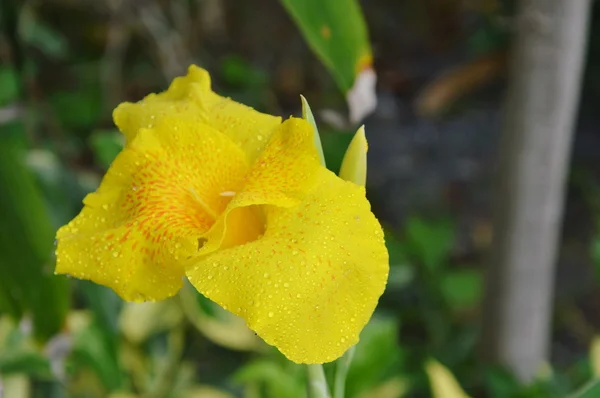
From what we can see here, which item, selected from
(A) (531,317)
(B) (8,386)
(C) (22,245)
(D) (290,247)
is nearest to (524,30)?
(A) (531,317)

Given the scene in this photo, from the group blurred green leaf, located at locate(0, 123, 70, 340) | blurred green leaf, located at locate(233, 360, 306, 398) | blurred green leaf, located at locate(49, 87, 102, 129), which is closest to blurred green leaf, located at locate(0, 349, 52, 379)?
blurred green leaf, located at locate(0, 123, 70, 340)

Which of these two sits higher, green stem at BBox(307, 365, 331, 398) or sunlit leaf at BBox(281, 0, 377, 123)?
sunlit leaf at BBox(281, 0, 377, 123)

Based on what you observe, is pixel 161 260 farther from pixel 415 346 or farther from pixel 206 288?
pixel 415 346

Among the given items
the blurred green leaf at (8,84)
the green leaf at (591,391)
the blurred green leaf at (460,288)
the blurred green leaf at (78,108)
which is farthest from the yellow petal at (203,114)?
the blurred green leaf at (78,108)

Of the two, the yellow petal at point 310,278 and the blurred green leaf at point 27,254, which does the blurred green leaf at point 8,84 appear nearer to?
the blurred green leaf at point 27,254

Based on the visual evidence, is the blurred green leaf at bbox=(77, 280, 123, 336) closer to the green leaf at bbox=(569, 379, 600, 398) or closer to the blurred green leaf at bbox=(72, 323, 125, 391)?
the blurred green leaf at bbox=(72, 323, 125, 391)

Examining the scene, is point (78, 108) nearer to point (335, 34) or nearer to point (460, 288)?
point (460, 288)
